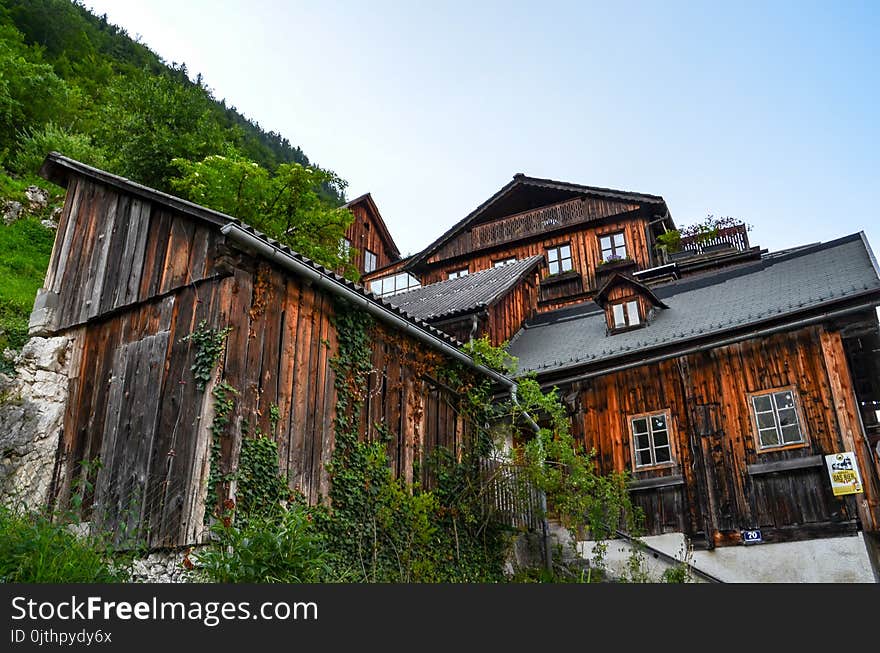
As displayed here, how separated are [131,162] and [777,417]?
19.8 m

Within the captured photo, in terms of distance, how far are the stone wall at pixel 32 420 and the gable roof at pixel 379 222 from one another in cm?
2685

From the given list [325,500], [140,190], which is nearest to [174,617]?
[325,500]

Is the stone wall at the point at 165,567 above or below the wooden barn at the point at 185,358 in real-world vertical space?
below

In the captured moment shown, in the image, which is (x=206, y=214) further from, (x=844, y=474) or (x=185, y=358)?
(x=844, y=474)

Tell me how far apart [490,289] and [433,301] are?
5.37ft

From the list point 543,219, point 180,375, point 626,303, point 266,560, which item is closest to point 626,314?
point 626,303

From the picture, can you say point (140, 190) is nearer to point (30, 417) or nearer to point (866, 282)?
point (30, 417)

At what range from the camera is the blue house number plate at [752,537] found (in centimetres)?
1326

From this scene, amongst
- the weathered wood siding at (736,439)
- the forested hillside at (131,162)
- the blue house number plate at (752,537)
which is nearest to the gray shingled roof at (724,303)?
the weathered wood siding at (736,439)

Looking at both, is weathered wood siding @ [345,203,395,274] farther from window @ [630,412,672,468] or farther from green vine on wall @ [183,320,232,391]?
→ green vine on wall @ [183,320,232,391]

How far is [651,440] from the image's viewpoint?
14.9 m

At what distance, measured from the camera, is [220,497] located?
834 centimetres

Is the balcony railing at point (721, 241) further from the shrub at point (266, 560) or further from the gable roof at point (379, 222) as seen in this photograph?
the shrub at point (266, 560)

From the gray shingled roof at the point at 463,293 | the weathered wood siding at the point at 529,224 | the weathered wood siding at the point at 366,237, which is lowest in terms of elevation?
the gray shingled roof at the point at 463,293
